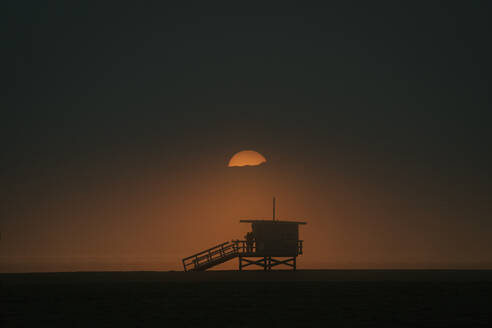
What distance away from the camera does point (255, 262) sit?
159ft

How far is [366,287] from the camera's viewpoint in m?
27.2

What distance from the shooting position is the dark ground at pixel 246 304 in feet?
56.7

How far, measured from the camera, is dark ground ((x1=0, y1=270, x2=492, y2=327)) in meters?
17.3

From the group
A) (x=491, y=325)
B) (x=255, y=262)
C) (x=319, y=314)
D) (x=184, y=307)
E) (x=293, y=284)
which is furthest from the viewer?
(x=255, y=262)

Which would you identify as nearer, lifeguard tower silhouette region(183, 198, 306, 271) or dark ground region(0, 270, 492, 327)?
dark ground region(0, 270, 492, 327)

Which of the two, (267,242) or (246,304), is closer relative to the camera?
(246,304)

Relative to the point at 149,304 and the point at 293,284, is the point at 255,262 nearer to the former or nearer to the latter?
the point at 293,284

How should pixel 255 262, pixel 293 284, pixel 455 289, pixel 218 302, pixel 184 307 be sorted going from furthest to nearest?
pixel 255 262 < pixel 293 284 < pixel 455 289 < pixel 218 302 < pixel 184 307

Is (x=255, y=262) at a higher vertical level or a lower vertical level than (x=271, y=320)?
higher

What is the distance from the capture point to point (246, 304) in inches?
824

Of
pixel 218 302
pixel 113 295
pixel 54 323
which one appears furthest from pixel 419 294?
pixel 54 323

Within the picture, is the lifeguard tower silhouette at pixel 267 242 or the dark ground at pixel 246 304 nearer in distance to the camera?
the dark ground at pixel 246 304

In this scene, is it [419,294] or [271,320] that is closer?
[271,320]

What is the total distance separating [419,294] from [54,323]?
14.0 meters
